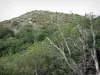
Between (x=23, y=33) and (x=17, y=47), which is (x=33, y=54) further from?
(x=23, y=33)

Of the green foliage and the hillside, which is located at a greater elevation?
the hillside

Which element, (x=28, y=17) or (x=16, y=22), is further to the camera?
(x=28, y=17)

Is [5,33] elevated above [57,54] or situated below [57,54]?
below

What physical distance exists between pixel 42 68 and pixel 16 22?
50.9 meters

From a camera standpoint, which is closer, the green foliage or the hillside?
the hillside

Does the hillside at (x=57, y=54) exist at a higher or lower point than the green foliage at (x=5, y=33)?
higher

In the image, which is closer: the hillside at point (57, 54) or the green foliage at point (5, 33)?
the hillside at point (57, 54)

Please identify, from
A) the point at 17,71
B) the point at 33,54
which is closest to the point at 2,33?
the point at 33,54

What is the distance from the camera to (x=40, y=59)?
30.7m

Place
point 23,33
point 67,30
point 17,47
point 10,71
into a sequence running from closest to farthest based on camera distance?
1. point 10,71
2. point 67,30
3. point 17,47
4. point 23,33

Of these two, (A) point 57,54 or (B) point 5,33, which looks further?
(B) point 5,33

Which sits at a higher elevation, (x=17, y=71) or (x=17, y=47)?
(x=17, y=71)

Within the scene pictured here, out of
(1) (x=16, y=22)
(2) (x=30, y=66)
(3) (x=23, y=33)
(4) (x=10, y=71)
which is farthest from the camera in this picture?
(1) (x=16, y=22)

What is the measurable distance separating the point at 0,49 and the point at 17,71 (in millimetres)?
26440
